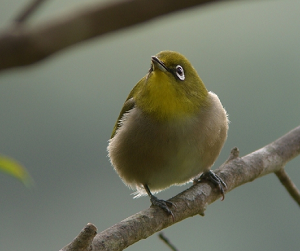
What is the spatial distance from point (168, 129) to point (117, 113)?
751 cm

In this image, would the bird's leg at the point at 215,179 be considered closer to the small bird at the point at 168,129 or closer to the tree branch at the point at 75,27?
the small bird at the point at 168,129

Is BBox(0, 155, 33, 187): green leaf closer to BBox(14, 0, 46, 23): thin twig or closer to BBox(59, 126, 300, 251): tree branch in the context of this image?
BBox(59, 126, 300, 251): tree branch

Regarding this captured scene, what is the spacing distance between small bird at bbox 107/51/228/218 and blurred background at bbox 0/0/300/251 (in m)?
5.75

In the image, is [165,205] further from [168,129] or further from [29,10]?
[29,10]

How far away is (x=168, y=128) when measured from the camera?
3900 mm

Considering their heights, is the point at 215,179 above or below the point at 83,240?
below

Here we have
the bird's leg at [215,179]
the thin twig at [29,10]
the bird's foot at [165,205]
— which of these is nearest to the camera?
the bird's foot at [165,205]

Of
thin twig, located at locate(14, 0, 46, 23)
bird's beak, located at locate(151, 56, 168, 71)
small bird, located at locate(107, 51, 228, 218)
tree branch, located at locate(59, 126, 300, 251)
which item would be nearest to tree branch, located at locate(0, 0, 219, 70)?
thin twig, located at locate(14, 0, 46, 23)

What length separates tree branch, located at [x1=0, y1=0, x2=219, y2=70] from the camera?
4180 mm

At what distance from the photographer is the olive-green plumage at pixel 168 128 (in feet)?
12.7

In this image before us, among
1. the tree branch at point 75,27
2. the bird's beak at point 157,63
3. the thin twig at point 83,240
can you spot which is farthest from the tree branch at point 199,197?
the tree branch at point 75,27

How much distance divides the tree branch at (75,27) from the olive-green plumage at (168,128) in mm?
635

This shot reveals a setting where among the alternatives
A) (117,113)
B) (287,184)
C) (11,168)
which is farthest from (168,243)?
(117,113)

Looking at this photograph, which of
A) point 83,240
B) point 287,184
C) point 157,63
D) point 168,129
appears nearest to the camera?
point 83,240
